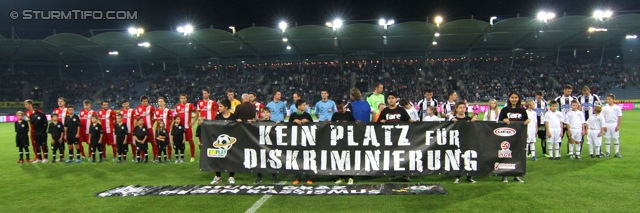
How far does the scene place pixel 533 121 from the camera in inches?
383

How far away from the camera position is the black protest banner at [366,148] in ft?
22.8

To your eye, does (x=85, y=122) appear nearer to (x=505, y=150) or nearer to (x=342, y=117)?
(x=342, y=117)

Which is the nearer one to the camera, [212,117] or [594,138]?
[594,138]

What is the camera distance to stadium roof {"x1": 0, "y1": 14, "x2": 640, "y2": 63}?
97.4 feet

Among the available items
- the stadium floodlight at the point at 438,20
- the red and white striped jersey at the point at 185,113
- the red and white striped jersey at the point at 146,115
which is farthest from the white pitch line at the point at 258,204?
the stadium floodlight at the point at 438,20

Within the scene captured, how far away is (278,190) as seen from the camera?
649cm

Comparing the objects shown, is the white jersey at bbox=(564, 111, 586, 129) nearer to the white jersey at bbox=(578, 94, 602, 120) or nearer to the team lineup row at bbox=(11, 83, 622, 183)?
the team lineup row at bbox=(11, 83, 622, 183)

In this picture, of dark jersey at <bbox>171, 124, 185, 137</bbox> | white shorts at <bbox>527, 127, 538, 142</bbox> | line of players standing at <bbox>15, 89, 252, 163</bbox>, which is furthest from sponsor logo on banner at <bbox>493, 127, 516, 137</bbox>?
dark jersey at <bbox>171, 124, 185, 137</bbox>

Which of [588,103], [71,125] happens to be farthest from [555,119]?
[71,125]

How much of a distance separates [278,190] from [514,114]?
4.84 meters

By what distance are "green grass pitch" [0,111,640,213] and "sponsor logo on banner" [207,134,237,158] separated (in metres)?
0.62

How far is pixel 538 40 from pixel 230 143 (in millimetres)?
36233

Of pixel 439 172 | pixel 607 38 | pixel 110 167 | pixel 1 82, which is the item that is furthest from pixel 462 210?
pixel 1 82

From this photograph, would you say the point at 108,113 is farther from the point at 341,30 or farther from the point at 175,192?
the point at 341,30
